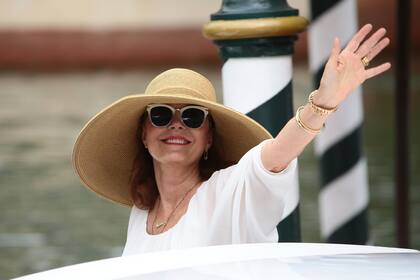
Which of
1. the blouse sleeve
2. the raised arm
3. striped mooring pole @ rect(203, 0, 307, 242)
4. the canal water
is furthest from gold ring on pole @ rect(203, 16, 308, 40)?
the canal water

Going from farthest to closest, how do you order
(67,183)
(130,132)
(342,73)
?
(67,183), (130,132), (342,73)

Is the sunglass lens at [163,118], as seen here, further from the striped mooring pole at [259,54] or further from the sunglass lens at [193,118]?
the striped mooring pole at [259,54]

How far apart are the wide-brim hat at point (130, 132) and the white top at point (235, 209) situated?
0.47 ft

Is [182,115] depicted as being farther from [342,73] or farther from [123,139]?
[342,73]

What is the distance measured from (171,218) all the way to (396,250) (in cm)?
66

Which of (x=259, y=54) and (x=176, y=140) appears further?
(x=259, y=54)

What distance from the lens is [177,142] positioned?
8.91 ft

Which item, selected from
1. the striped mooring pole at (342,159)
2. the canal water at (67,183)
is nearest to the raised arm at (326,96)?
the striped mooring pole at (342,159)

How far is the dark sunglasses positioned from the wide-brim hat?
17mm

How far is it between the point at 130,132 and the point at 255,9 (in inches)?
29.0

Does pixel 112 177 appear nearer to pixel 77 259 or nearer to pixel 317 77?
pixel 317 77

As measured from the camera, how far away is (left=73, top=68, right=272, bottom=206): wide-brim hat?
2.73m

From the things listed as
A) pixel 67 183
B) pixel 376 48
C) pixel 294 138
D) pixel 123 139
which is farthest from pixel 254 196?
pixel 67 183

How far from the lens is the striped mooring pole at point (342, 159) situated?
4.46 m
